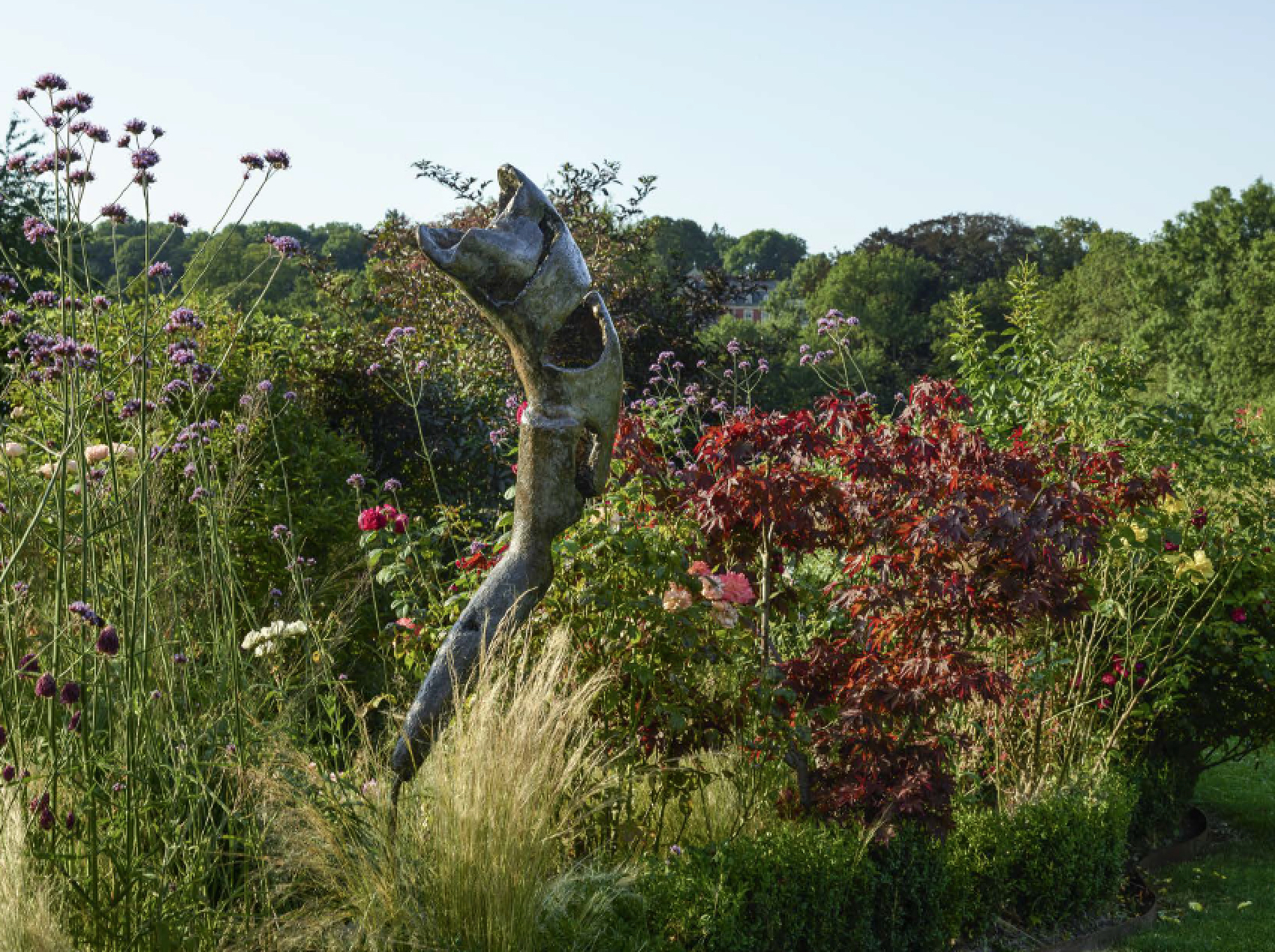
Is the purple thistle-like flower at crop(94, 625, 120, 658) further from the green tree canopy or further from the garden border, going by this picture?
the green tree canopy

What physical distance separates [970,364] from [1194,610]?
2143 millimetres

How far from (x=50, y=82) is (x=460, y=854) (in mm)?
2272

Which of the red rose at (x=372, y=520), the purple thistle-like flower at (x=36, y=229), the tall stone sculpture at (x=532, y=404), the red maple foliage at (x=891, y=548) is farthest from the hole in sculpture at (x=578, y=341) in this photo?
the purple thistle-like flower at (x=36, y=229)

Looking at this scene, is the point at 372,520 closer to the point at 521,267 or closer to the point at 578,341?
the point at 578,341

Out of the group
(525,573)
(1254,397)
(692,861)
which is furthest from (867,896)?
(1254,397)

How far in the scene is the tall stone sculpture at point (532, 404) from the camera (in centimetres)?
388

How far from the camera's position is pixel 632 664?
416 centimetres

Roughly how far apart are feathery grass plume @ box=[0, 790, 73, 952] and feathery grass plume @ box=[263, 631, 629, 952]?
1.90 feet

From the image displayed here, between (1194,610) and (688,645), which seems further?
(1194,610)

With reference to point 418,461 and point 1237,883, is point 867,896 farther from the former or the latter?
point 418,461

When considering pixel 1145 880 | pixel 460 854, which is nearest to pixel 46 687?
pixel 460 854

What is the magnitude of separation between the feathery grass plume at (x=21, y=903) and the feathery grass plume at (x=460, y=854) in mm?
580

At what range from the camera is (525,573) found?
157 inches

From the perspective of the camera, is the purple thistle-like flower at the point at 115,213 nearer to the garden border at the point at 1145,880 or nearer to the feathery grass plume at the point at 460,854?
the feathery grass plume at the point at 460,854
